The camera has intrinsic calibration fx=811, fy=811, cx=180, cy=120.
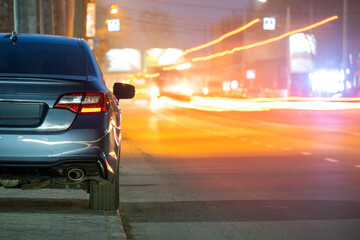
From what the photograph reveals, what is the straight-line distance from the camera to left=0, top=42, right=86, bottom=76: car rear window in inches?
306

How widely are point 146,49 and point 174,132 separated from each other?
156 metres

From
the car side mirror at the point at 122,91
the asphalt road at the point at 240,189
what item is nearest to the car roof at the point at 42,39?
the car side mirror at the point at 122,91

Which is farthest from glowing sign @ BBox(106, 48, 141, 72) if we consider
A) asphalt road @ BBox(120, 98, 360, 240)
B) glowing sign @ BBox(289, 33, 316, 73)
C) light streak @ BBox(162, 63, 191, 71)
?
asphalt road @ BBox(120, 98, 360, 240)

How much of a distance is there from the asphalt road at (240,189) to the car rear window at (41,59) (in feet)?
5.72

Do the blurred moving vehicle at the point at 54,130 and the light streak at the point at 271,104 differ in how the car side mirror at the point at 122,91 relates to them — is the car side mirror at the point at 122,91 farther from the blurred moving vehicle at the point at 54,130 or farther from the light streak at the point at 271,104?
the light streak at the point at 271,104

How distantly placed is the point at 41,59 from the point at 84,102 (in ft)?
3.25

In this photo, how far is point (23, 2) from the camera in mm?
17688

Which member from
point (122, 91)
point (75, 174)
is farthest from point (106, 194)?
point (122, 91)

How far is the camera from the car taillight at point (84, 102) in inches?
283

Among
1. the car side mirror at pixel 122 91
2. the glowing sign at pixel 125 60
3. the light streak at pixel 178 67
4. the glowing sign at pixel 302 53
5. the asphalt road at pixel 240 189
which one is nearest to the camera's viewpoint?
the asphalt road at pixel 240 189

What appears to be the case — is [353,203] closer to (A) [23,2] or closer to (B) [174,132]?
(A) [23,2]

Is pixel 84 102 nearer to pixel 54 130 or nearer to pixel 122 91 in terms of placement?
pixel 54 130

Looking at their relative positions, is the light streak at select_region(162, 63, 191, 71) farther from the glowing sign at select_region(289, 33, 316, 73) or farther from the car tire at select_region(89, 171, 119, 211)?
the car tire at select_region(89, 171, 119, 211)

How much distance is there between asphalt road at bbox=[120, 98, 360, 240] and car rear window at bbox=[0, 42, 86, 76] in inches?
68.7
